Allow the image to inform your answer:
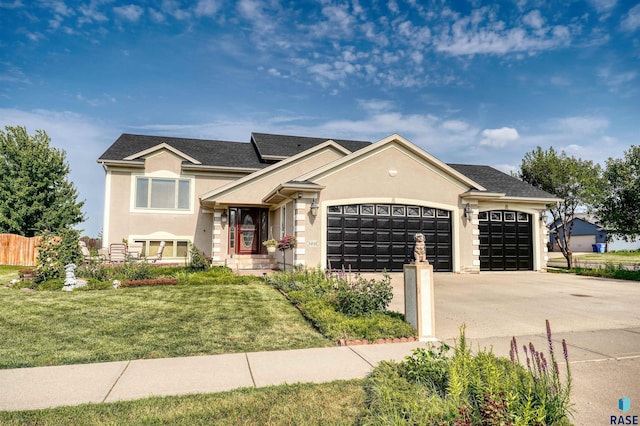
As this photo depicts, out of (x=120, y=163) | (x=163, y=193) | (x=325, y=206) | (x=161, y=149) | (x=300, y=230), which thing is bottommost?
(x=300, y=230)

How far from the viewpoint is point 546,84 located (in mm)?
15102

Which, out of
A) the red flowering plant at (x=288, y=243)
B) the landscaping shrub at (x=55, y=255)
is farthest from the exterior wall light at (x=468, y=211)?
the landscaping shrub at (x=55, y=255)

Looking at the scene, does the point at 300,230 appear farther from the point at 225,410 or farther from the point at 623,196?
the point at 623,196

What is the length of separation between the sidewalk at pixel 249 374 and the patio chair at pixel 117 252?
12.8 meters

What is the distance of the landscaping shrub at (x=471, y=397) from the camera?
2930 millimetres

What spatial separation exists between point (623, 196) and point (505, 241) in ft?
19.7

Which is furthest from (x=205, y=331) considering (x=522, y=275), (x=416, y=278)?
(x=522, y=275)

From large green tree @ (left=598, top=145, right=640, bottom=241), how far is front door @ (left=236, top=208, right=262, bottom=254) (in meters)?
17.2

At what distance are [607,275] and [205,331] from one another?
17.3 m

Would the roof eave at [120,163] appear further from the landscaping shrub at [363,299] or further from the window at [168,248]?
the landscaping shrub at [363,299]

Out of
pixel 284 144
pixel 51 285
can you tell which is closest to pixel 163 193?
pixel 284 144

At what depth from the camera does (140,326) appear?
696cm

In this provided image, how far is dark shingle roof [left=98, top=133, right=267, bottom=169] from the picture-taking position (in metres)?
20.0

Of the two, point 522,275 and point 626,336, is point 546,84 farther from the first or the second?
point 626,336
